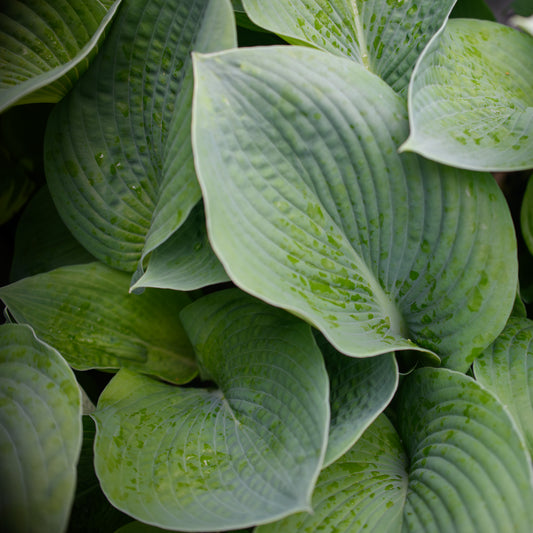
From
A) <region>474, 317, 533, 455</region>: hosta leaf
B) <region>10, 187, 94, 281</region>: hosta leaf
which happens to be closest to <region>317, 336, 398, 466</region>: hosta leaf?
<region>474, 317, 533, 455</region>: hosta leaf

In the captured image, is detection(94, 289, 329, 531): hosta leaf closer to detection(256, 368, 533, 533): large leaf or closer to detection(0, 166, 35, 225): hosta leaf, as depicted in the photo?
detection(256, 368, 533, 533): large leaf

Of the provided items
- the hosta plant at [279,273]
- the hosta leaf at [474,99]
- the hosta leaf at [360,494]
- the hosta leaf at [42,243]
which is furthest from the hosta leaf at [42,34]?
the hosta leaf at [360,494]

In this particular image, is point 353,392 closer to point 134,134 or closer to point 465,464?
point 465,464

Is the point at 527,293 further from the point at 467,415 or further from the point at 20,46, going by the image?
the point at 20,46

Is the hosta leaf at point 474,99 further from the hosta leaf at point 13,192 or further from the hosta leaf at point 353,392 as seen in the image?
the hosta leaf at point 13,192

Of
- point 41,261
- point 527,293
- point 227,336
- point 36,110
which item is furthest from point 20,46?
point 527,293
